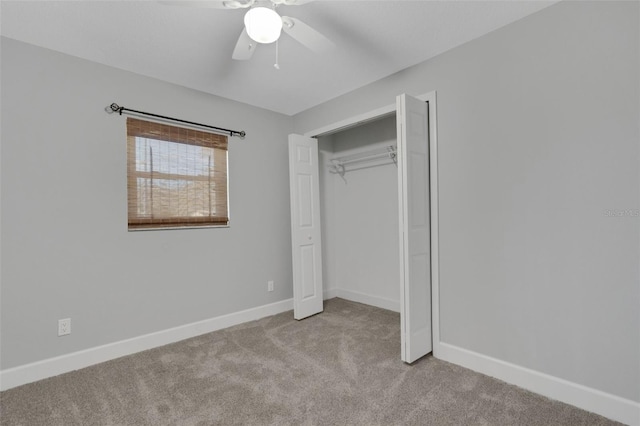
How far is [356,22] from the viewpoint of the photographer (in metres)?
2.21

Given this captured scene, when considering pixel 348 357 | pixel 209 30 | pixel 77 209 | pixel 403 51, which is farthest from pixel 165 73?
pixel 348 357

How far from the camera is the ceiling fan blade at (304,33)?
1.78m

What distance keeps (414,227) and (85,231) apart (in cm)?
265

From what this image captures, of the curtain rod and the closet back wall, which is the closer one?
the curtain rod

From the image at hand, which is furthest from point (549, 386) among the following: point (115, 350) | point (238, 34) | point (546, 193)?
point (115, 350)

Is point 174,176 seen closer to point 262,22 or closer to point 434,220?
point 262,22

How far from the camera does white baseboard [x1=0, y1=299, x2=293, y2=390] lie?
2299 millimetres

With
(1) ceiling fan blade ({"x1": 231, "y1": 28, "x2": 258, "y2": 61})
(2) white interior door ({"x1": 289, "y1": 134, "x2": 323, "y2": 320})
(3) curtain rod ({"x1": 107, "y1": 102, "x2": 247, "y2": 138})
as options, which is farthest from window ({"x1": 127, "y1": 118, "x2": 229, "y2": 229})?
(1) ceiling fan blade ({"x1": 231, "y1": 28, "x2": 258, "y2": 61})

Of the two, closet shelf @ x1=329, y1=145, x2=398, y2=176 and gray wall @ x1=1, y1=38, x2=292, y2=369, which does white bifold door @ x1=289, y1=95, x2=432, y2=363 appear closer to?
closet shelf @ x1=329, y1=145, x2=398, y2=176

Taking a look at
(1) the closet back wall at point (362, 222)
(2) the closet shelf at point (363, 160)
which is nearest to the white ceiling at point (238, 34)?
(2) the closet shelf at point (363, 160)

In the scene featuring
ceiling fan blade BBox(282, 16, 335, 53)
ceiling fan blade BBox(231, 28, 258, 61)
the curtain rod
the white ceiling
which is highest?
the white ceiling

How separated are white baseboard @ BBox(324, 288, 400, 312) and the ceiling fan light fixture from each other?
3.17 meters

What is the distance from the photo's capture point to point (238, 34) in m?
2.30

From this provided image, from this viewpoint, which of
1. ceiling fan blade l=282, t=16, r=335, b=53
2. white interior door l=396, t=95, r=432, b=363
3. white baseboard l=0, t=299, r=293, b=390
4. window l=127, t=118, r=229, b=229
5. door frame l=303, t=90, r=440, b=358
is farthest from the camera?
window l=127, t=118, r=229, b=229
